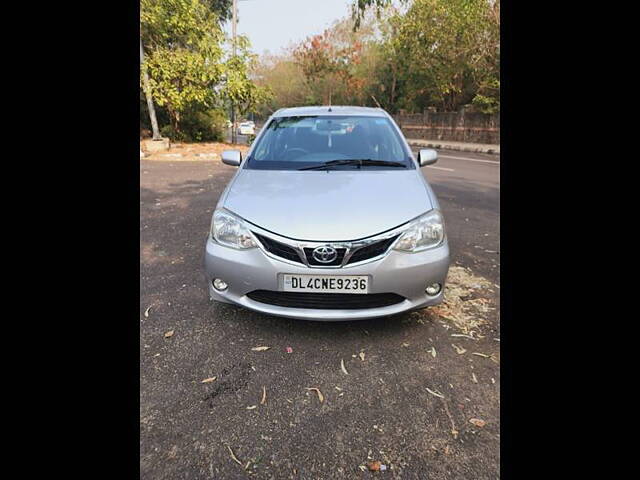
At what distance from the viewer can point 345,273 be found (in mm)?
2062

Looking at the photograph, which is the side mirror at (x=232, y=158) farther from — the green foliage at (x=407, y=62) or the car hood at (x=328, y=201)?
the green foliage at (x=407, y=62)

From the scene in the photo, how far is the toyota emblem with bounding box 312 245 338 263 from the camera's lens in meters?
2.05

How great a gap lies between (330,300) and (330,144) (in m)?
1.71

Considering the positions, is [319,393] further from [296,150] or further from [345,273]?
[296,150]

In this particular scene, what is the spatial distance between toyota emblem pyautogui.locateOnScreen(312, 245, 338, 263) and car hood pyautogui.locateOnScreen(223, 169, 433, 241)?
6cm

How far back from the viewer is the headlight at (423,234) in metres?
2.16

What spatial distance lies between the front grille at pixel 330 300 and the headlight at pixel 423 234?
31cm

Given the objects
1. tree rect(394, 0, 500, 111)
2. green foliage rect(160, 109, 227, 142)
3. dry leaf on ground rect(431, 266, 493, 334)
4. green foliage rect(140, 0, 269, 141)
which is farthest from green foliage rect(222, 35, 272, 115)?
dry leaf on ground rect(431, 266, 493, 334)

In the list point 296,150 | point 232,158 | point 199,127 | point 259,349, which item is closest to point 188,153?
point 199,127

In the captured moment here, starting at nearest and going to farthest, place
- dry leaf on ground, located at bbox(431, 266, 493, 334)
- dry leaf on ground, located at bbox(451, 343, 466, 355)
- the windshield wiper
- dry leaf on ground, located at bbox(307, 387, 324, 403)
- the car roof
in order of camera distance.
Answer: dry leaf on ground, located at bbox(307, 387, 324, 403)
dry leaf on ground, located at bbox(451, 343, 466, 355)
dry leaf on ground, located at bbox(431, 266, 493, 334)
the windshield wiper
the car roof

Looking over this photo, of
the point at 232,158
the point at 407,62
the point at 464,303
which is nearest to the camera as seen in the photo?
the point at 464,303

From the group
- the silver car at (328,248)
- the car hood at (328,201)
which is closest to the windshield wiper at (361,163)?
the car hood at (328,201)

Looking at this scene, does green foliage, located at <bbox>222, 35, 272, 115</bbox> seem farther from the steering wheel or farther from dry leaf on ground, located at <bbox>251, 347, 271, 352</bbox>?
dry leaf on ground, located at <bbox>251, 347, 271, 352</bbox>
